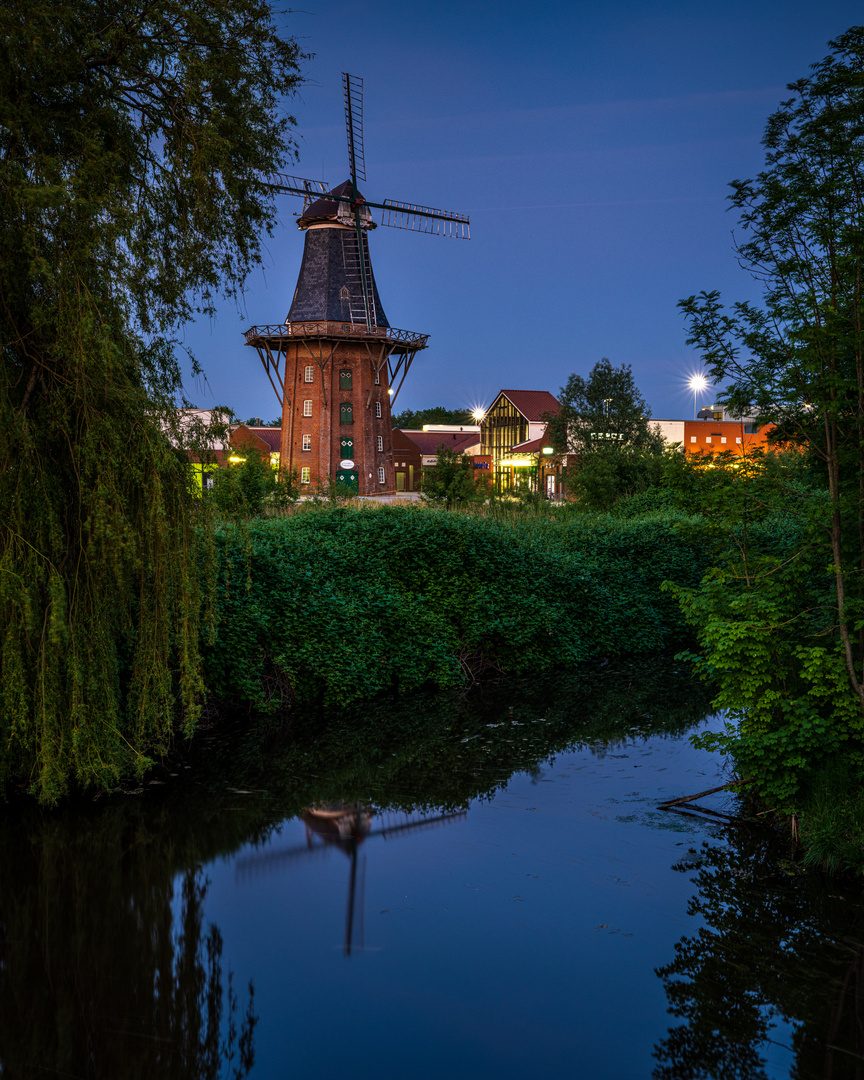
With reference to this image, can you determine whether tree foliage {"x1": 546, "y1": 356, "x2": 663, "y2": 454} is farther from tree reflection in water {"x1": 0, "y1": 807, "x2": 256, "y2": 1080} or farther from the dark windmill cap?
tree reflection in water {"x1": 0, "y1": 807, "x2": 256, "y2": 1080}

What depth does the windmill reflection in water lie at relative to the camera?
8109 millimetres

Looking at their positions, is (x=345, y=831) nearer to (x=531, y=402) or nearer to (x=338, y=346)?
(x=338, y=346)

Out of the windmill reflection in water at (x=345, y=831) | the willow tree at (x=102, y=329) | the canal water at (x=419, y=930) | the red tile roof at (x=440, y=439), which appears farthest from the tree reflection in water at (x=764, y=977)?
the red tile roof at (x=440, y=439)

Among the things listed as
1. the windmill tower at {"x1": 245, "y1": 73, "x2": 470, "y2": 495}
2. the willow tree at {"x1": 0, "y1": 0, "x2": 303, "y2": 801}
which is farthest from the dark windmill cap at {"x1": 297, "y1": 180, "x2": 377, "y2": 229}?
the willow tree at {"x1": 0, "y1": 0, "x2": 303, "y2": 801}

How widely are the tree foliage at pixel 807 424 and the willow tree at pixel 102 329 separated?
5.09m

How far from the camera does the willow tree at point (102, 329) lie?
744cm

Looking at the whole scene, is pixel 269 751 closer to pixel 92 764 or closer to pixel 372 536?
pixel 92 764

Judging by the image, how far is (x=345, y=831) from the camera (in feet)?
29.4

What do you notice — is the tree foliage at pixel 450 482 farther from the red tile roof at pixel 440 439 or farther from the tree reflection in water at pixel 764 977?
the red tile roof at pixel 440 439

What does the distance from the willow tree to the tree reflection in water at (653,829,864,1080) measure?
212 inches

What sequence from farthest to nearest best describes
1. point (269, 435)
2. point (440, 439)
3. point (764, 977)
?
point (440, 439) < point (269, 435) < point (764, 977)

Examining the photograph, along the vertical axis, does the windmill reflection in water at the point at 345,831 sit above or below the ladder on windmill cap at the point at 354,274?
below

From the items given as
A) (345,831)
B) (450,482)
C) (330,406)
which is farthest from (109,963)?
(330,406)

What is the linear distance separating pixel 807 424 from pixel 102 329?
6243 mm
